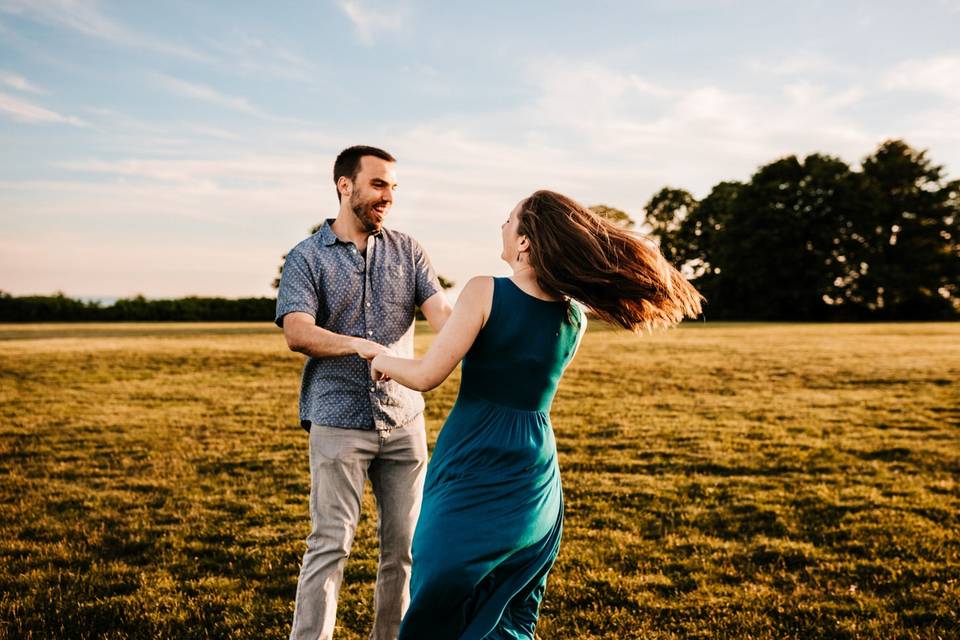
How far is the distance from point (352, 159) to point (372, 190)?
0.22 m

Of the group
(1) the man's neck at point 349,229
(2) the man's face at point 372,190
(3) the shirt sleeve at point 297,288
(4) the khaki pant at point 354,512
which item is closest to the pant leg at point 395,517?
(4) the khaki pant at point 354,512

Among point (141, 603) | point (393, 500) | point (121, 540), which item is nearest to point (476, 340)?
point (393, 500)

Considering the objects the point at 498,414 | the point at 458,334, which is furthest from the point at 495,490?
the point at 458,334

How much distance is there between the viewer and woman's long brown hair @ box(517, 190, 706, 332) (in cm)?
299

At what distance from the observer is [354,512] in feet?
12.7

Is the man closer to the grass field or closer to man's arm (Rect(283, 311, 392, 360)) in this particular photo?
man's arm (Rect(283, 311, 392, 360))

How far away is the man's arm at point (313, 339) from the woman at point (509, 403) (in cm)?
43

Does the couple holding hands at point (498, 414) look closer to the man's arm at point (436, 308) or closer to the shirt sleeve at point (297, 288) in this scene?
the shirt sleeve at point (297, 288)

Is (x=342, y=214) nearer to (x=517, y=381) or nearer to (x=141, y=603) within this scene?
(x=517, y=381)

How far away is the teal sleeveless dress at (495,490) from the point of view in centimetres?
299

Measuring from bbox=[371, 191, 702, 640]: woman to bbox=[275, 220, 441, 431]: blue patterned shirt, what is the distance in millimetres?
736

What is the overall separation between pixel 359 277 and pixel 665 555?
4015 mm

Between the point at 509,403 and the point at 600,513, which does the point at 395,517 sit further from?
the point at 600,513

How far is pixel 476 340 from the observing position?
3.09m
